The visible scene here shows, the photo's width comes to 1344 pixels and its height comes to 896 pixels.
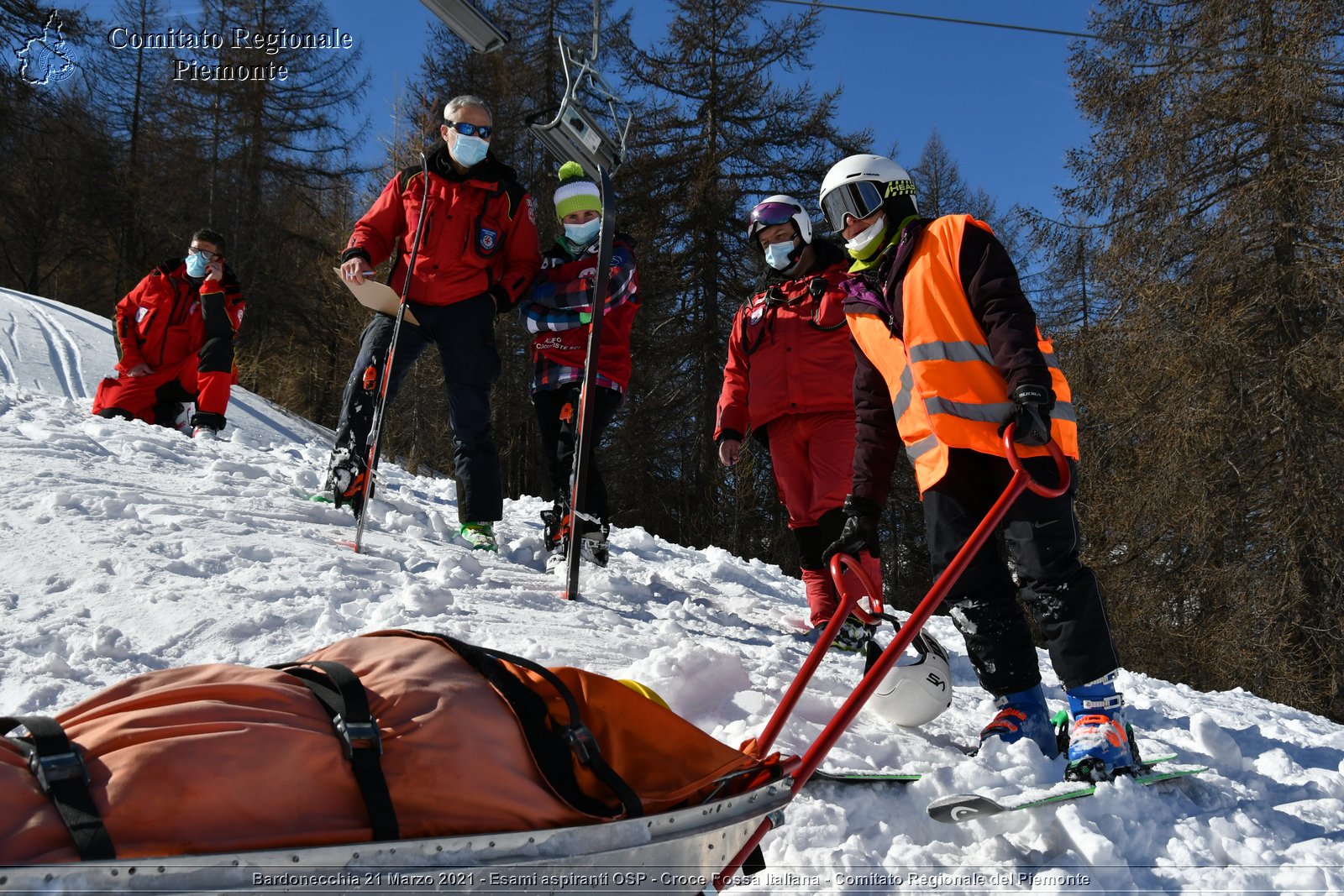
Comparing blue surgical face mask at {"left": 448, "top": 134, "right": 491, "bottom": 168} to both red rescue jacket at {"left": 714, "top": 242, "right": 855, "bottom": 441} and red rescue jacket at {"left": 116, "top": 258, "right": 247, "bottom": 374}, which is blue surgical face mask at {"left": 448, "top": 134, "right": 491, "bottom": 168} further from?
red rescue jacket at {"left": 116, "top": 258, "right": 247, "bottom": 374}

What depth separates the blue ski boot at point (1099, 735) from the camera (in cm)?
245

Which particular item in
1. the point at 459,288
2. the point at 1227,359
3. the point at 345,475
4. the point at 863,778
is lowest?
the point at 863,778

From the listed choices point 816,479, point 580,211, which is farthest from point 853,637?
point 580,211

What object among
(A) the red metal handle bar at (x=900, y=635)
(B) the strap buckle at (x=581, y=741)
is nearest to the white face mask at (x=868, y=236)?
(A) the red metal handle bar at (x=900, y=635)

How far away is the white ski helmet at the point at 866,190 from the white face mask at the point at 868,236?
0.04 metres

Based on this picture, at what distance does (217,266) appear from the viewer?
7.49m

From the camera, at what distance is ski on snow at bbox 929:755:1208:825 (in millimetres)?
2084

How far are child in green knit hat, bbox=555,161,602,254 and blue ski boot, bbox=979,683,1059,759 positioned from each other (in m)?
3.26

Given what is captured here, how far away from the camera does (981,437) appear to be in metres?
2.75

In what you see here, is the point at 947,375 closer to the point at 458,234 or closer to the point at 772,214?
the point at 772,214

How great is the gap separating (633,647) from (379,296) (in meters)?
2.41

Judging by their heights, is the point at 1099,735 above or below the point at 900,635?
below

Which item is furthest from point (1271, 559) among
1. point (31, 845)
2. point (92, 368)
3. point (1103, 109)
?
point (92, 368)

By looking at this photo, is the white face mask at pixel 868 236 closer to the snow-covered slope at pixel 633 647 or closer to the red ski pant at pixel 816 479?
the red ski pant at pixel 816 479
